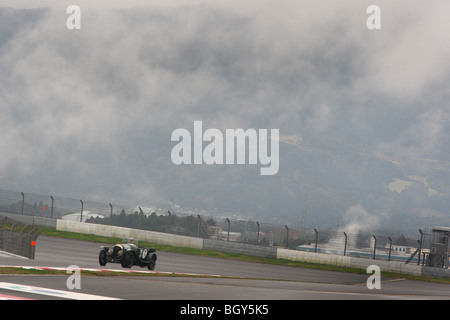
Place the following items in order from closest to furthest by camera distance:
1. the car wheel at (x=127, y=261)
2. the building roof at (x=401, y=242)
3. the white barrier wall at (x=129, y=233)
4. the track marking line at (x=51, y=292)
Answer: the track marking line at (x=51, y=292) < the car wheel at (x=127, y=261) < the building roof at (x=401, y=242) < the white barrier wall at (x=129, y=233)

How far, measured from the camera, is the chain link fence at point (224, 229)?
122 ft

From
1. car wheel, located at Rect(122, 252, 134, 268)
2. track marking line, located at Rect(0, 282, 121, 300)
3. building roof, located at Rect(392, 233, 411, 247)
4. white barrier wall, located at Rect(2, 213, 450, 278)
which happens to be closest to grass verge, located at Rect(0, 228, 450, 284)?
white barrier wall, located at Rect(2, 213, 450, 278)

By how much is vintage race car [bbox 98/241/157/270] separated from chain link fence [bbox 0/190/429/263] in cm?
1537

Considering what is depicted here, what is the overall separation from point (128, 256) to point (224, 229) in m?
18.3

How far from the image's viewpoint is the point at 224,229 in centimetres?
3981

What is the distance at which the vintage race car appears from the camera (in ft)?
71.7

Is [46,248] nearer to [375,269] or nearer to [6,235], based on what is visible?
[6,235]

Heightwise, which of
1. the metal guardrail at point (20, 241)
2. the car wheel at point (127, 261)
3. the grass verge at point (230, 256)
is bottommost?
the grass verge at point (230, 256)

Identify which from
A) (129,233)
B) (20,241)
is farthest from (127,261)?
(129,233)

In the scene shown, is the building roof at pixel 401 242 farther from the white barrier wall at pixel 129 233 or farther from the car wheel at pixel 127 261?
the car wheel at pixel 127 261

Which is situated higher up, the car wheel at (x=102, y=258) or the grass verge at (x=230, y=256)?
the car wheel at (x=102, y=258)

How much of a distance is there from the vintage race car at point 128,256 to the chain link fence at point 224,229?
50.4ft

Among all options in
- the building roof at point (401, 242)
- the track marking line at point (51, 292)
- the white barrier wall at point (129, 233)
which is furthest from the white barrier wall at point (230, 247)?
the track marking line at point (51, 292)
